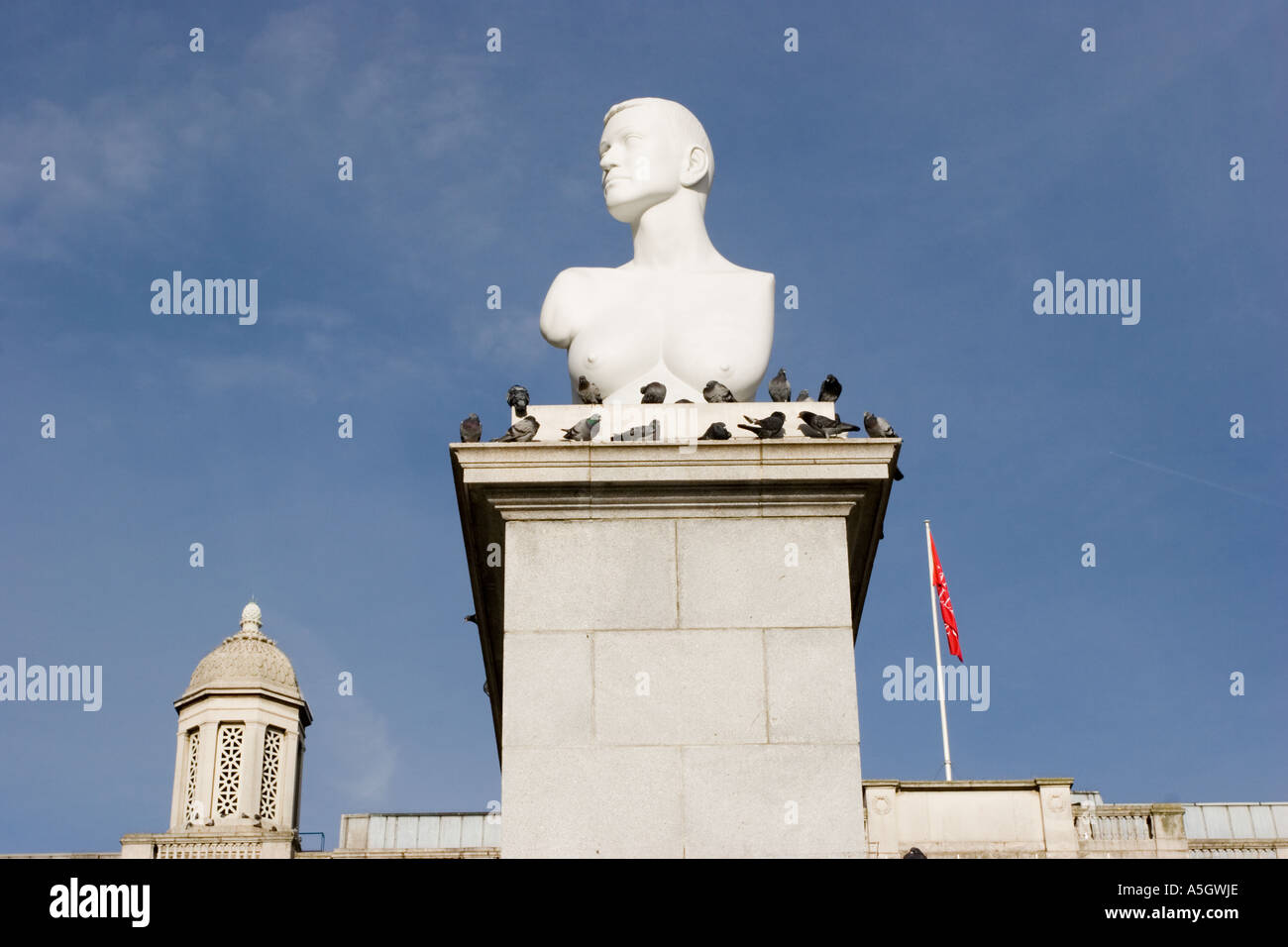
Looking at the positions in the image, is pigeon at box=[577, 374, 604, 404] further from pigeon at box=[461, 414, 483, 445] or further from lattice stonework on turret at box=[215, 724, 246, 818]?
lattice stonework on turret at box=[215, 724, 246, 818]

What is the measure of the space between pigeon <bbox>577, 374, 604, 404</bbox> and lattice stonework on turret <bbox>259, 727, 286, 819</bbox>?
44.3 m

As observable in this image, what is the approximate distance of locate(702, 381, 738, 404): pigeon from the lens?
12883 millimetres

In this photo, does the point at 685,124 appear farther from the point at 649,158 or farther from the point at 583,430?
the point at 583,430

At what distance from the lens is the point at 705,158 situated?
14508 millimetres

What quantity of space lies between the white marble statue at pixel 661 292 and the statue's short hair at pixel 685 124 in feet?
0.04

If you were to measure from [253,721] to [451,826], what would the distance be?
7.25 metres

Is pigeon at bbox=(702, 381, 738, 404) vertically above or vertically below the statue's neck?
below

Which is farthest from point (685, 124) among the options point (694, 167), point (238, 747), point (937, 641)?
point (238, 747)

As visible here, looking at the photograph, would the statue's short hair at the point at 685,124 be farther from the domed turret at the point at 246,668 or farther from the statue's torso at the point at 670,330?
the domed turret at the point at 246,668

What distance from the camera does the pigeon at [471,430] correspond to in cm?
1227

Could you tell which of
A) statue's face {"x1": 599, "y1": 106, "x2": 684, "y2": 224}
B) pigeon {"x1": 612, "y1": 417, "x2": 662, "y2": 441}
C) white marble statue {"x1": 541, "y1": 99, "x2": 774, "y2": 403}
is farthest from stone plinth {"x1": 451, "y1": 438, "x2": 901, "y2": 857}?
statue's face {"x1": 599, "y1": 106, "x2": 684, "y2": 224}

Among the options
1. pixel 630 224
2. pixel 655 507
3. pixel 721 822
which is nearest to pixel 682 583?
pixel 655 507

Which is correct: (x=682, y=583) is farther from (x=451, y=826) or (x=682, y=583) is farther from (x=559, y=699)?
(x=451, y=826)
